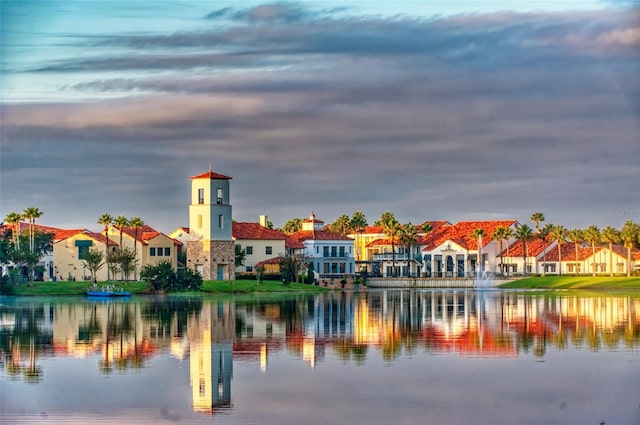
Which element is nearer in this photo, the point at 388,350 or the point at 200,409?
the point at 200,409

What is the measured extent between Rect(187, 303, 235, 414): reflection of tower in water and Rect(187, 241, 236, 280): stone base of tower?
160 feet

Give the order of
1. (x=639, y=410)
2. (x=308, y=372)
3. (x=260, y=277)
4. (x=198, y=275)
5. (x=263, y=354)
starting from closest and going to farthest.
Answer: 1. (x=639, y=410)
2. (x=308, y=372)
3. (x=263, y=354)
4. (x=198, y=275)
5. (x=260, y=277)

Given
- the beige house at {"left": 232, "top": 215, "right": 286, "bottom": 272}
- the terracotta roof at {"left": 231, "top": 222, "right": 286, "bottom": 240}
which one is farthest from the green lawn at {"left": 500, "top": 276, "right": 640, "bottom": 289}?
the terracotta roof at {"left": 231, "top": 222, "right": 286, "bottom": 240}

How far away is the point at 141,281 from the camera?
98375mm

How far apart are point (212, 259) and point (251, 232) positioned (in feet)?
51.0

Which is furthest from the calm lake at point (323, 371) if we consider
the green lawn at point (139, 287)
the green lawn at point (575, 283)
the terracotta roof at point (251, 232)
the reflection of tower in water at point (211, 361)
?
the terracotta roof at point (251, 232)

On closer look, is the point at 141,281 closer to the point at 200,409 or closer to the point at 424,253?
the point at 424,253

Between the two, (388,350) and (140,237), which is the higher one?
(140,237)

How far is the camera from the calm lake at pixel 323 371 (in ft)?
75.5

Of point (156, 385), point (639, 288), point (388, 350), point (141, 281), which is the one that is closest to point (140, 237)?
point (141, 281)

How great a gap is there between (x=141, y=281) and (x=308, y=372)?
231 ft

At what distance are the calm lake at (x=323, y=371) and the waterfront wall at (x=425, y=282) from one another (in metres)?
70.2

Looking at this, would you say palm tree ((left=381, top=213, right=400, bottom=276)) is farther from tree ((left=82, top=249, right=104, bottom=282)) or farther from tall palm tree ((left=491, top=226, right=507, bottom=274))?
tree ((left=82, top=249, right=104, bottom=282))

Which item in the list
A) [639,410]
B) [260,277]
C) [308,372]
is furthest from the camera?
[260,277]
